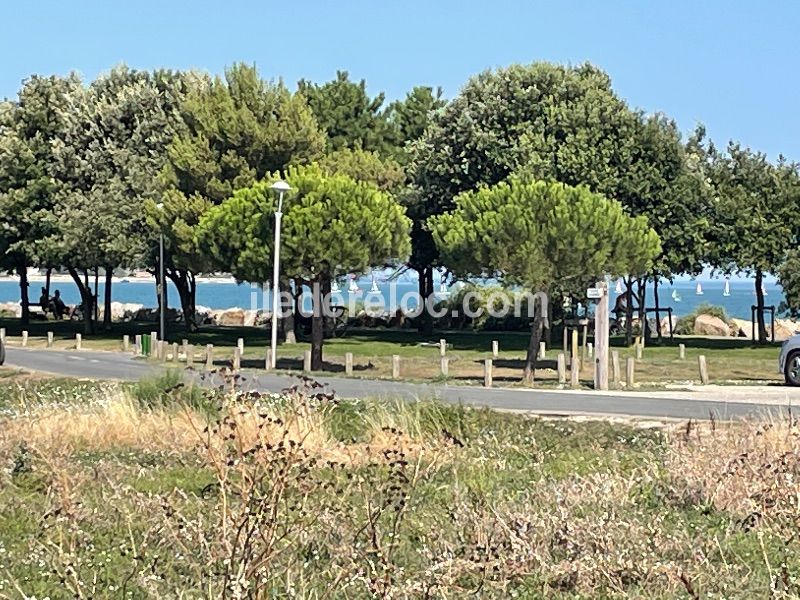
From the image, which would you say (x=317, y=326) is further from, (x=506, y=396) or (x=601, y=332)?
(x=506, y=396)

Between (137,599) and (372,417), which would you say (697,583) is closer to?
(137,599)

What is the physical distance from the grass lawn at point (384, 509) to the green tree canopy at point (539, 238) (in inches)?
608

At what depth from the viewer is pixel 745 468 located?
1021 cm

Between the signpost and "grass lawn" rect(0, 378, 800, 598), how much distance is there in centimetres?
1203

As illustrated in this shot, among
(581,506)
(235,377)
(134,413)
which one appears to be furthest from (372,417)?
(581,506)

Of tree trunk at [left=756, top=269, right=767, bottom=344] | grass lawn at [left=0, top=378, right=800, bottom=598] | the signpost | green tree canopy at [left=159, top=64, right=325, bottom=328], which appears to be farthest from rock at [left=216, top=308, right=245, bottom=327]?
grass lawn at [left=0, top=378, right=800, bottom=598]

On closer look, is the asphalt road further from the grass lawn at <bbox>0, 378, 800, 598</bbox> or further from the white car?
the white car

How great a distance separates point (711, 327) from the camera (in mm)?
61812

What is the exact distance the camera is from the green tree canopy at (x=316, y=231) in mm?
34844

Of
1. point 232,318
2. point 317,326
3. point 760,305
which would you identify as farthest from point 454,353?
point 232,318

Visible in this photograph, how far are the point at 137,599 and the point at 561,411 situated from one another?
14157mm

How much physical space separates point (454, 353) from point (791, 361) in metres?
17.9

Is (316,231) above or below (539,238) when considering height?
above

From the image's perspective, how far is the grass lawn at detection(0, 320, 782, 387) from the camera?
111 feet
